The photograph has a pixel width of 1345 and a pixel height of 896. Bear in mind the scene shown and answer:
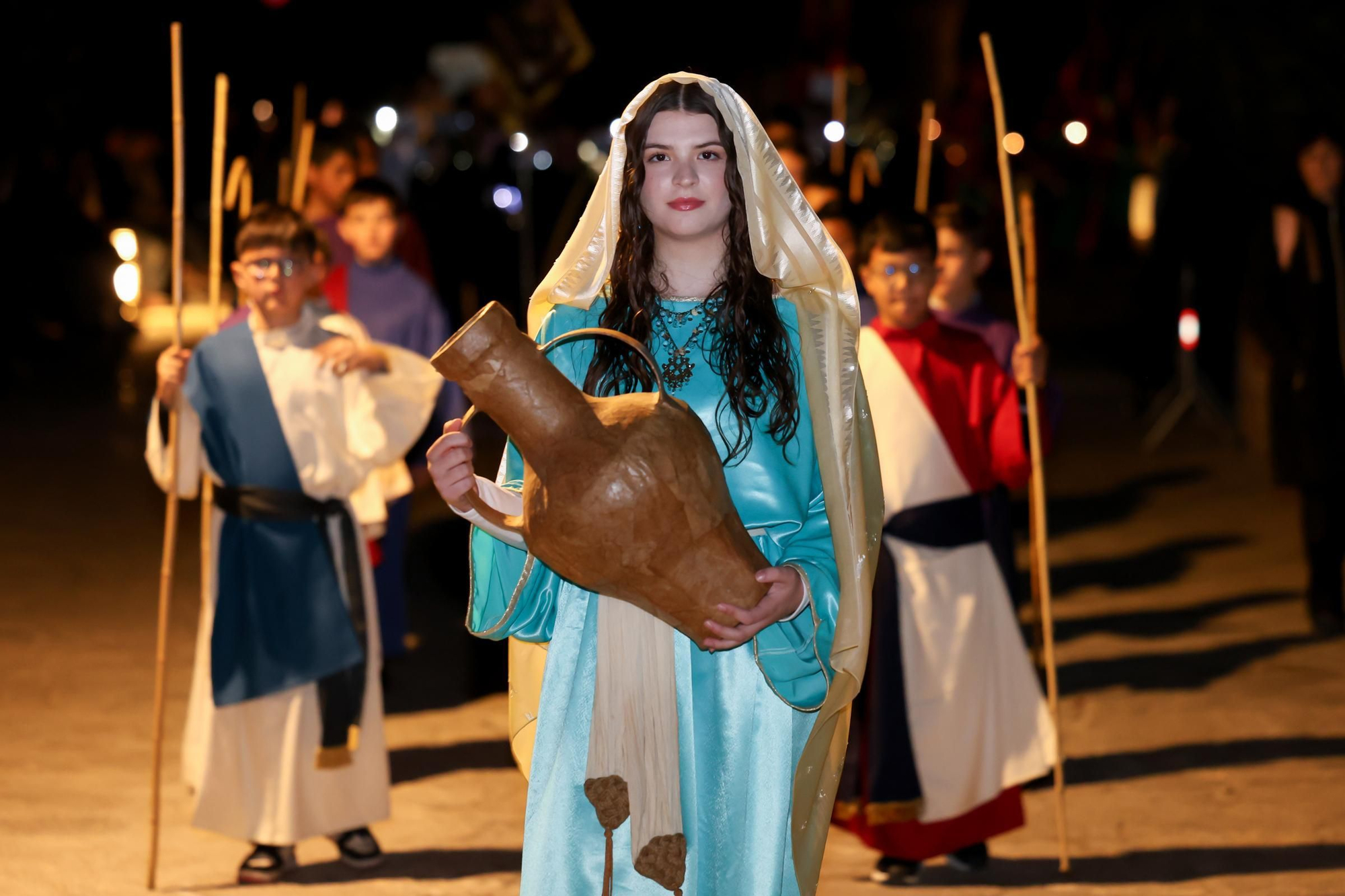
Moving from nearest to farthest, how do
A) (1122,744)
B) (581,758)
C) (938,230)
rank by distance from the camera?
1. (581,758)
2. (938,230)
3. (1122,744)

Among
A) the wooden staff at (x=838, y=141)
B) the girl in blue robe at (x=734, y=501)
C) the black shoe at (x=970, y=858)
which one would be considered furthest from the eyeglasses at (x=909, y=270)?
the wooden staff at (x=838, y=141)

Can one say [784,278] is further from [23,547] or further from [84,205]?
[84,205]

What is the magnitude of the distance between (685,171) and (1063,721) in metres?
4.14

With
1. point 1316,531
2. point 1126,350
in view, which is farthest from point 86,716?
point 1126,350

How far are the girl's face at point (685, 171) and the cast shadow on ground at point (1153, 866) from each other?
8.81 ft

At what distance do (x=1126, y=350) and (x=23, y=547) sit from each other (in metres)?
8.35

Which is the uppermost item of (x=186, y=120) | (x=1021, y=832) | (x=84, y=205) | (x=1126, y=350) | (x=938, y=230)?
(x=186, y=120)

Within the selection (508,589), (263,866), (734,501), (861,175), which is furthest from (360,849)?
(861,175)

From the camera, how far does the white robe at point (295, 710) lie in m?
5.00

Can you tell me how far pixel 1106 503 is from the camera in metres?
10.7

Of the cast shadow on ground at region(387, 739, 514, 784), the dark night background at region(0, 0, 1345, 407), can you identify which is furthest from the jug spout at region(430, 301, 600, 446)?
the dark night background at region(0, 0, 1345, 407)

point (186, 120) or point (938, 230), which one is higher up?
point (186, 120)

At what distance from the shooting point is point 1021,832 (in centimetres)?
549

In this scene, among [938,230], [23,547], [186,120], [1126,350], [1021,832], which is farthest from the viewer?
[186,120]
